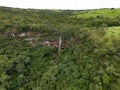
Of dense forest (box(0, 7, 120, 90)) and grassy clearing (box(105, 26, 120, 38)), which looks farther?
grassy clearing (box(105, 26, 120, 38))

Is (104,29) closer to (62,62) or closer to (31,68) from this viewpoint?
(62,62)

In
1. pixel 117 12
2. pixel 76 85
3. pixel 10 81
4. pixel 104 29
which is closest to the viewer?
pixel 76 85

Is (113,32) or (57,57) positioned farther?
(57,57)

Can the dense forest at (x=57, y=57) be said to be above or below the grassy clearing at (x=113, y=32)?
below

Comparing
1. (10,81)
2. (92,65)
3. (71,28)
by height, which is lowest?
(10,81)

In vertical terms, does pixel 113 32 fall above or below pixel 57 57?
above

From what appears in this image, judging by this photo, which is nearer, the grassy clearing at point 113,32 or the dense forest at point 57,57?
the dense forest at point 57,57

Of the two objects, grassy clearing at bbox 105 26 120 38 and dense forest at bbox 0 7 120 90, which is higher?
grassy clearing at bbox 105 26 120 38

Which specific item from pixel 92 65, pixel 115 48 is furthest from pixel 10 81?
pixel 115 48
